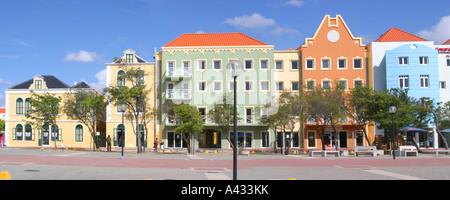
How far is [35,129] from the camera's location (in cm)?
4903

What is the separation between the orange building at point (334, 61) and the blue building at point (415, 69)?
9.34 feet

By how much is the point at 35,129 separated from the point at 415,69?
44.1 m

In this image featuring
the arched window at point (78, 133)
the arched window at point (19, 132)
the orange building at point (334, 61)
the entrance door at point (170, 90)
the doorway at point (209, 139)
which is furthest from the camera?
the arched window at point (19, 132)

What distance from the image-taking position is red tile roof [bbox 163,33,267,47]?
4762 cm

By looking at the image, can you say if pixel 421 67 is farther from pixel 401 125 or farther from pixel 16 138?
pixel 16 138

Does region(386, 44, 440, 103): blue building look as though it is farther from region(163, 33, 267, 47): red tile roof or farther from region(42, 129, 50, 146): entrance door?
region(42, 129, 50, 146): entrance door

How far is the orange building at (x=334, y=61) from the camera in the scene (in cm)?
4650

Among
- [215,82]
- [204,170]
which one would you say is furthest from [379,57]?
[204,170]

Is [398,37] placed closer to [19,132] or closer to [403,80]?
[403,80]

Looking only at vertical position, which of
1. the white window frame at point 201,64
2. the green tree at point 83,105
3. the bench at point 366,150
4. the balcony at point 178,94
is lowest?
the bench at point 366,150

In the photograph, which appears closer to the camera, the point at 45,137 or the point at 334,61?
the point at 334,61

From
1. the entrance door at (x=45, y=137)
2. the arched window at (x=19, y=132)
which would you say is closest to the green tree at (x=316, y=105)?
the entrance door at (x=45, y=137)

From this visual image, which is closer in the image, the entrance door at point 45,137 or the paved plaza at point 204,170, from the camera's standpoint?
the paved plaza at point 204,170

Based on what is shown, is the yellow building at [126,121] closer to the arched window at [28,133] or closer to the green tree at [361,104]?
the arched window at [28,133]
